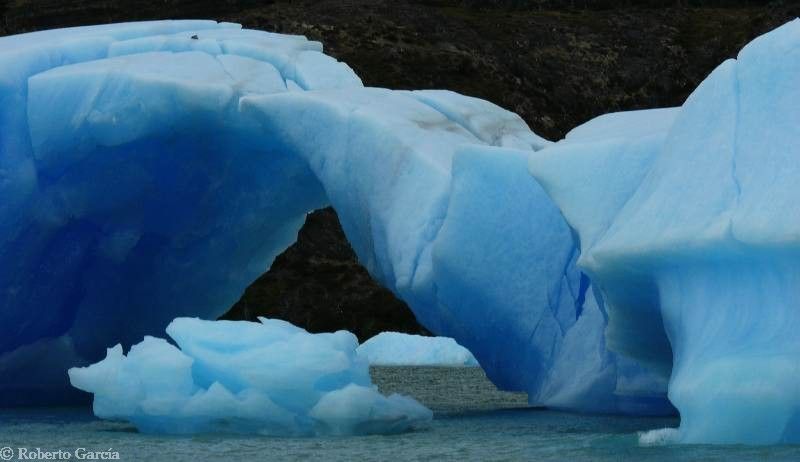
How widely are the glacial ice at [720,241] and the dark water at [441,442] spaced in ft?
0.77

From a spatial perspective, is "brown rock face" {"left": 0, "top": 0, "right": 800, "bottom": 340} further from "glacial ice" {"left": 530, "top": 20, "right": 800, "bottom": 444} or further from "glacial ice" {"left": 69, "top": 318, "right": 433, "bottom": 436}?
"glacial ice" {"left": 530, "top": 20, "right": 800, "bottom": 444}

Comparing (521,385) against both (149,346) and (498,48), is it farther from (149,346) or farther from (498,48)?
(498,48)

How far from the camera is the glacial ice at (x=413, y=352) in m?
21.5

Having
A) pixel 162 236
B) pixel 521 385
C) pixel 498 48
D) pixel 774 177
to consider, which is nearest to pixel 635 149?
pixel 774 177

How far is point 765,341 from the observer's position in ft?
20.6

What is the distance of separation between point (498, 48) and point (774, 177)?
35215mm

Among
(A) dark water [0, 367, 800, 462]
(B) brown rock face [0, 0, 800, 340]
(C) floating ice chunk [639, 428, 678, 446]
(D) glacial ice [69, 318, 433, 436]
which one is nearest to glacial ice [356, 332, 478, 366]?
(B) brown rock face [0, 0, 800, 340]

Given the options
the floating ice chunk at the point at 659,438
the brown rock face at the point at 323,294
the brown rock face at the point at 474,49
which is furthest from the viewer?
the brown rock face at the point at 474,49

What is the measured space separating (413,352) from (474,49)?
19.8 m

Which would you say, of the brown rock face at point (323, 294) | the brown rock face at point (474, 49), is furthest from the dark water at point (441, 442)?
the brown rock face at point (474, 49)

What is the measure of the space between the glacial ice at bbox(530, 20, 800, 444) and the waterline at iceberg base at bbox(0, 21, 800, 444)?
0.01 metres

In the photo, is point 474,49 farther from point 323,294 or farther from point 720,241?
point 720,241

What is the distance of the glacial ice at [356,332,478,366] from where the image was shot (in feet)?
70.6

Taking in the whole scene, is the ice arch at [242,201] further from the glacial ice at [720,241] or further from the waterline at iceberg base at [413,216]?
the glacial ice at [720,241]
